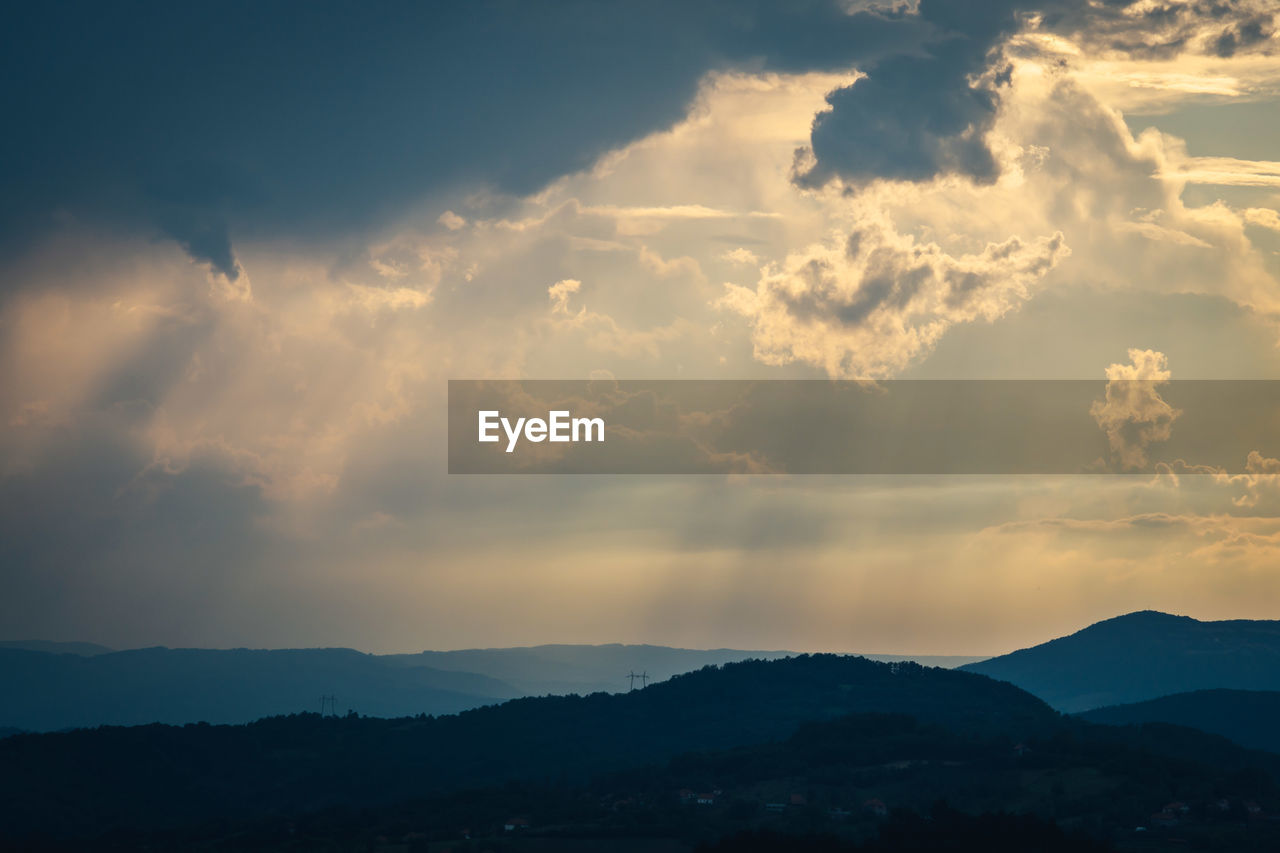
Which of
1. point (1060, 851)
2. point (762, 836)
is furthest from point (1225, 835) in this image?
point (762, 836)

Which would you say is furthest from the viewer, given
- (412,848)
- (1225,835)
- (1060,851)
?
(412,848)

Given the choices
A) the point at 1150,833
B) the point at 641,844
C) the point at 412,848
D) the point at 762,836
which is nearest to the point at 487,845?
the point at 412,848

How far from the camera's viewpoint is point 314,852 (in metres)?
197

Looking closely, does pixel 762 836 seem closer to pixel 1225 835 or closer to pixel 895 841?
pixel 895 841

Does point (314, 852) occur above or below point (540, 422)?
below

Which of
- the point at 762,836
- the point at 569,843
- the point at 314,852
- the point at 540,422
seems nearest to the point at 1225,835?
the point at 762,836

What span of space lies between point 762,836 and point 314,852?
273 feet

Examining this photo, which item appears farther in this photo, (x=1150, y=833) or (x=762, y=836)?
(x=1150, y=833)

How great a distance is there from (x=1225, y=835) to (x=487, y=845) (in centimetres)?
10588

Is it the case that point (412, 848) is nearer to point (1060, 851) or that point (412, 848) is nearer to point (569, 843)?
point (569, 843)

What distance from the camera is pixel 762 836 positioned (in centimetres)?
14838

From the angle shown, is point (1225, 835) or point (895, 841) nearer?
point (895, 841)

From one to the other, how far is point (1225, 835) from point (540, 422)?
4456 inches

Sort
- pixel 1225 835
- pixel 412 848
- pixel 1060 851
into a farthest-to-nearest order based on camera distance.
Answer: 1. pixel 412 848
2. pixel 1225 835
3. pixel 1060 851
